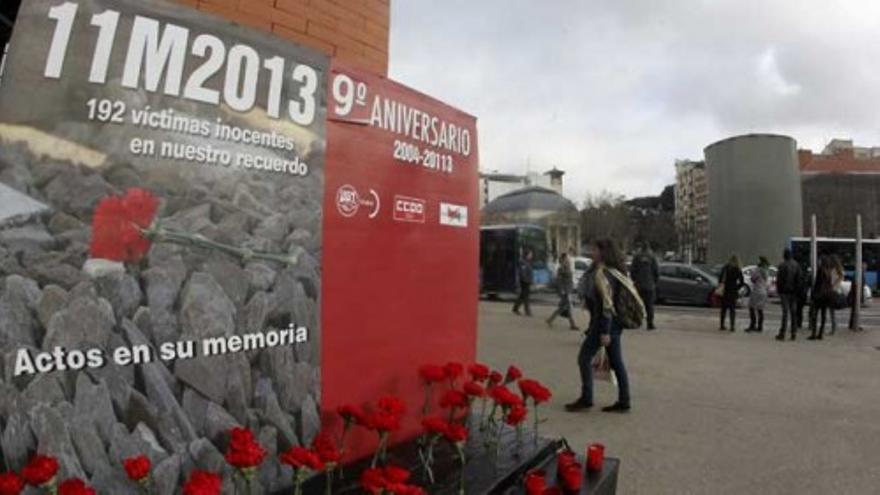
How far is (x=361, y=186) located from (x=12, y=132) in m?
1.46

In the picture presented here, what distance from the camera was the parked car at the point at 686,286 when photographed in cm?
2591

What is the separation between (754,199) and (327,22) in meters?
53.1

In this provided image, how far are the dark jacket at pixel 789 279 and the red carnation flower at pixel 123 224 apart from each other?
1411 cm

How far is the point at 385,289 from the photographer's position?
3.41 metres

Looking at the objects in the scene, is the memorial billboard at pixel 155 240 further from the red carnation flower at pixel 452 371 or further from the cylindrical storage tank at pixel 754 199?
the cylindrical storage tank at pixel 754 199

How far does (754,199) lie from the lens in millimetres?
51719

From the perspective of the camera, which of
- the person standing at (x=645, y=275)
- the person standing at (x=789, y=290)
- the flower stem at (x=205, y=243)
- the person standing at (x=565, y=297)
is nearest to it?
the flower stem at (x=205, y=243)

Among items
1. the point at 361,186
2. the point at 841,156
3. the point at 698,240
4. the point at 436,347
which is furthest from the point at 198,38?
the point at 841,156

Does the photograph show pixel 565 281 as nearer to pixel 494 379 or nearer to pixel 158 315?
pixel 494 379

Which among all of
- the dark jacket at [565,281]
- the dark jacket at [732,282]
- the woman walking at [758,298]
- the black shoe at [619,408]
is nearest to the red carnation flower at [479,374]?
the black shoe at [619,408]

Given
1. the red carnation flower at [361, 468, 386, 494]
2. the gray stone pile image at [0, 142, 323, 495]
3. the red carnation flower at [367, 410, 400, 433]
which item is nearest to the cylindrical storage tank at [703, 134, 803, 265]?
the red carnation flower at [367, 410, 400, 433]

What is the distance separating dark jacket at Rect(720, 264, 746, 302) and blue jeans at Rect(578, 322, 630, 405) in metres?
9.72

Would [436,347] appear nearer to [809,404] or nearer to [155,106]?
[155,106]

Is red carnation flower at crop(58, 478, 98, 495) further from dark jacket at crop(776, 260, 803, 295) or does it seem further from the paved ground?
dark jacket at crop(776, 260, 803, 295)
